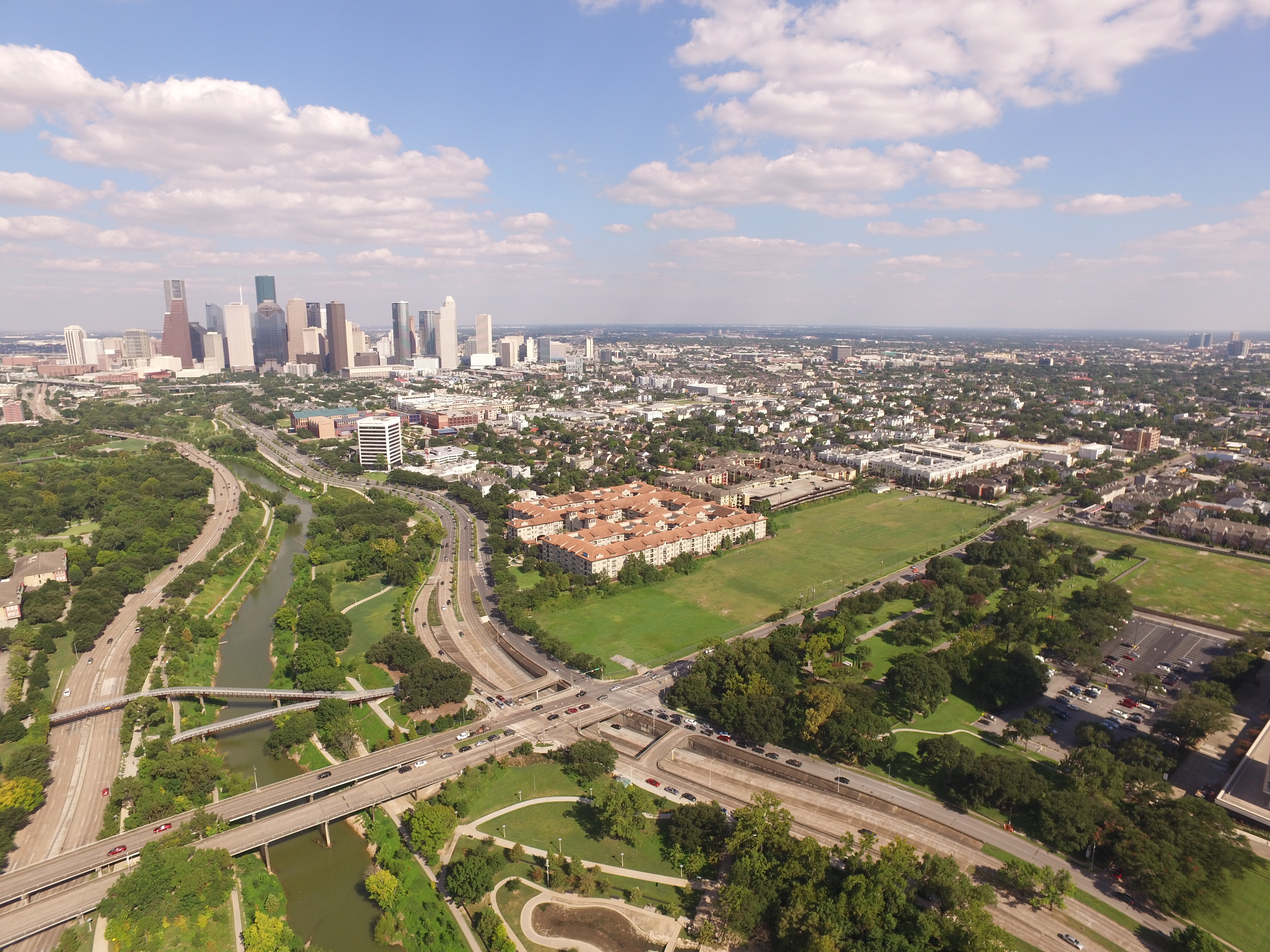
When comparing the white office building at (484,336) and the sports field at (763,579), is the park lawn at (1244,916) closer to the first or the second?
the sports field at (763,579)

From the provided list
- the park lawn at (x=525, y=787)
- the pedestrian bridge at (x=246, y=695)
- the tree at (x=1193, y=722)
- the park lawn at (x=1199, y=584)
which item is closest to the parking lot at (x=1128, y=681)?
the tree at (x=1193, y=722)

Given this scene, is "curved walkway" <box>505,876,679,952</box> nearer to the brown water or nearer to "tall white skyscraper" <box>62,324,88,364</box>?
the brown water

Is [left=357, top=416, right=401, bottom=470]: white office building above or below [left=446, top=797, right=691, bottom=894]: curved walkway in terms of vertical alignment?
above

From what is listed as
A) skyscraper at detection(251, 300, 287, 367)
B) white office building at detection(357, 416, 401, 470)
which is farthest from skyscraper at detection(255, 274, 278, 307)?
white office building at detection(357, 416, 401, 470)

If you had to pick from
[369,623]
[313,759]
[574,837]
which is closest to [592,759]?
[574,837]

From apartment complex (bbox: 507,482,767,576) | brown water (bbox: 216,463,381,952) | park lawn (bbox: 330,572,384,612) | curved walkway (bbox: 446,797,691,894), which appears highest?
apartment complex (bbox: 507,482,767,576)

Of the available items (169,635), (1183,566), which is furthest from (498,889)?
(1183,566)
